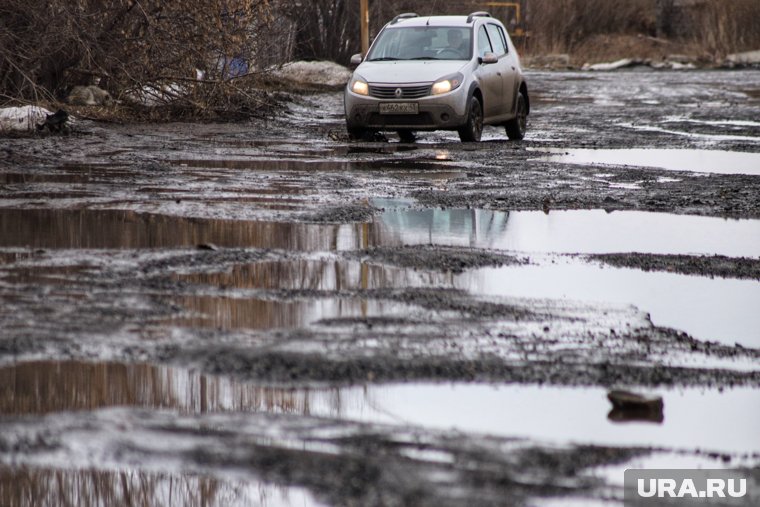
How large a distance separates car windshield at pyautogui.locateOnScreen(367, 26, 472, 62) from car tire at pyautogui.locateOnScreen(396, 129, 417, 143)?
108 cm

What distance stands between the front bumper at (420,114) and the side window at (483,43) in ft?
4.81

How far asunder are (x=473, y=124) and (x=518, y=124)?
1.65 metres

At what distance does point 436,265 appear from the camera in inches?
293

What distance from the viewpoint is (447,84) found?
17812 millimetres

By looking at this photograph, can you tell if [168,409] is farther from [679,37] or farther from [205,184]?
[679,37]

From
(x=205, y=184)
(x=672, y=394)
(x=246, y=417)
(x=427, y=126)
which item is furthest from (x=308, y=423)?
(x=427, y=126)

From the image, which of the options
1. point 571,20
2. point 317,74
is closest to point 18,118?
point 317,74

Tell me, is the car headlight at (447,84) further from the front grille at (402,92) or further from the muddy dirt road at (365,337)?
the muddy dirt road at (365,337)

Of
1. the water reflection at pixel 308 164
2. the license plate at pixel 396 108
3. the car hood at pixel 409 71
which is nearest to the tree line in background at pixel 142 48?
the car hood at pixel 409 71

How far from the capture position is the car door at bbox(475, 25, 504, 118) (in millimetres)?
18625

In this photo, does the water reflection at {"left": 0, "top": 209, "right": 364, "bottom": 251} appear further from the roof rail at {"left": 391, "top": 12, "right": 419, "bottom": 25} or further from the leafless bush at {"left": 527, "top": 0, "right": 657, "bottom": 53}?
the leafless bush at {"left": 527, "top": 0, "right": 657, "bottom": 53}

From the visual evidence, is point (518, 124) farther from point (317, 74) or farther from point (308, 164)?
point (317, 74)

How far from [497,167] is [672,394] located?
943cm

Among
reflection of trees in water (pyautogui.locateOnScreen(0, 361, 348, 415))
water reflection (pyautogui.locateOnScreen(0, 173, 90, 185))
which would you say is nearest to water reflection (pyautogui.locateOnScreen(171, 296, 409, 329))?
reflection of trees in water (pyautogui.locateOnScreen(0, 361, 348, 415))
